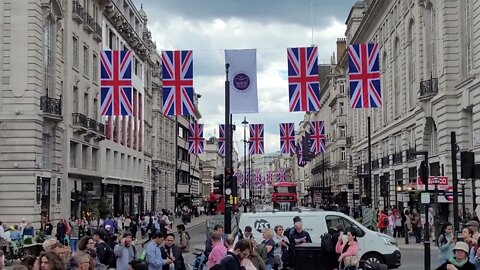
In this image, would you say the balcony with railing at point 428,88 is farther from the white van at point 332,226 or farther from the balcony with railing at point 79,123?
the white van at point 332,226

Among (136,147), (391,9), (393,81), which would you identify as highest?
(391,9)

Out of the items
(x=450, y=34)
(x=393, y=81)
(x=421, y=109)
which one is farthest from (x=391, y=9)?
(x=450, y=34)

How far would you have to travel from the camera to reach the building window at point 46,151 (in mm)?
41319

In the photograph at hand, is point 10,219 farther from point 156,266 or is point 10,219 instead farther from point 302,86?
point 156,266

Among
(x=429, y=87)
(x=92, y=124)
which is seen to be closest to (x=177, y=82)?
(x=429, y=87)

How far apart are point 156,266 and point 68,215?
33929mm

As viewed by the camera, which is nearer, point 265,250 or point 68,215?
point 265,250

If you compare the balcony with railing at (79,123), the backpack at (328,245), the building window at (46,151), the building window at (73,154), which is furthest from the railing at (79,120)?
the backpack at (328,245)

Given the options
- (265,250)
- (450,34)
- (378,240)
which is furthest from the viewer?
(450,34)

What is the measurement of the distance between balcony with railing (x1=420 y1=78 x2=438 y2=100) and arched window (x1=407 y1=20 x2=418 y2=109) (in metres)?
5.56

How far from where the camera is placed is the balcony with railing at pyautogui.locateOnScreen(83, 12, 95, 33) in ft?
162

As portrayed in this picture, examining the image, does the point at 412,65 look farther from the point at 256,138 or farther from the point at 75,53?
the point at 75,53

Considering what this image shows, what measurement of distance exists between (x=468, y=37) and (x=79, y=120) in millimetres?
24568

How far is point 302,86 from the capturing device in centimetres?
3088
